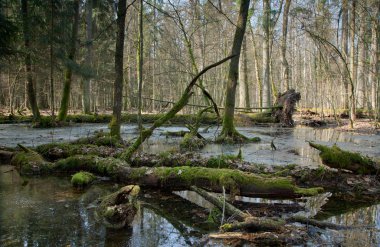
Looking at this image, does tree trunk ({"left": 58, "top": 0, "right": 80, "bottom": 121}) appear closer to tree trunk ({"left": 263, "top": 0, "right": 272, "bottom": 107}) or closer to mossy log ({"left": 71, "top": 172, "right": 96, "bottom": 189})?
tree trunk ({"left": 263, "top": 0, "right": 272, "bottom": 107})

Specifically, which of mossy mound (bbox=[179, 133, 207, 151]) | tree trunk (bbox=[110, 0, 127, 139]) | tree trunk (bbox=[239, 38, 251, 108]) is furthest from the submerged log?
tree trunk (bbox=[110, 0, 127, 139])

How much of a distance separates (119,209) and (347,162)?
4.63 metres

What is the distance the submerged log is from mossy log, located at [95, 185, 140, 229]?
50.5 feet

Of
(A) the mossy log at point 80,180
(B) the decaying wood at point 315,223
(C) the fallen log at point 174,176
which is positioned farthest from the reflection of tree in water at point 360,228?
(A) the mossy log at point 80,180

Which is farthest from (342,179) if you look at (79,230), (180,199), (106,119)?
(106,119)

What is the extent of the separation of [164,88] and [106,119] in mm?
17000

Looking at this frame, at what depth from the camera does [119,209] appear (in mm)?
5082

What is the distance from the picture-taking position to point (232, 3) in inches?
1097

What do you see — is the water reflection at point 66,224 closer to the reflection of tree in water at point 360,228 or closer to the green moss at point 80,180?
the green moss at point 80,180

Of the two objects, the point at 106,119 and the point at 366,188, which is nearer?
the point at 366,188

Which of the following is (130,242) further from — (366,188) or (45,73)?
(45,73)

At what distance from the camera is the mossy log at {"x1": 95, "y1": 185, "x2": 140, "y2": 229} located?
506 cm

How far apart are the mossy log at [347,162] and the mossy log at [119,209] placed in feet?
12.5

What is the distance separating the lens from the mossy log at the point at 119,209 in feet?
16.6
